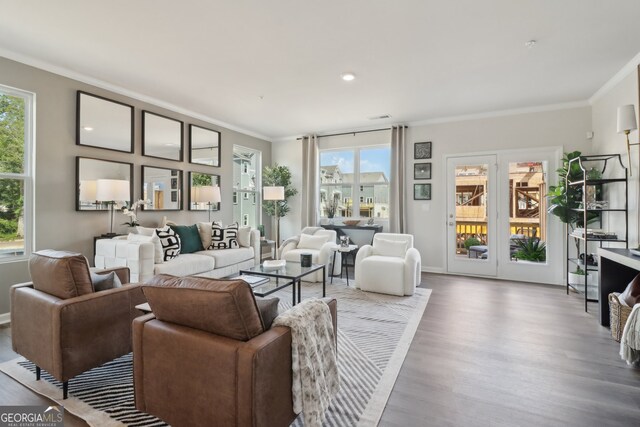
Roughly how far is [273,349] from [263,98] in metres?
3.88

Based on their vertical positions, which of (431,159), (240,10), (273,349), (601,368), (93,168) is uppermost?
(240,10)

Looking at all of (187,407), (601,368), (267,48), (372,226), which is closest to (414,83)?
(267,48)

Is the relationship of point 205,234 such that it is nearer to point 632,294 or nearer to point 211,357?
point 211,357

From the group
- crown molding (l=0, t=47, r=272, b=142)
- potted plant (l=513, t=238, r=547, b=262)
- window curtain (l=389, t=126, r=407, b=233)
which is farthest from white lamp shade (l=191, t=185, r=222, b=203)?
potted plant (l=513, t=238, r=547, b=262)

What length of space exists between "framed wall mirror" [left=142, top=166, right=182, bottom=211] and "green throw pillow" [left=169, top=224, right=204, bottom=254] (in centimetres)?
50

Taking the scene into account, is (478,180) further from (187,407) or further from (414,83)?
(187,407)

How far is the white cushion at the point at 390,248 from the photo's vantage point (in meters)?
4.51

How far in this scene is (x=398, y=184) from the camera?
5.70 m

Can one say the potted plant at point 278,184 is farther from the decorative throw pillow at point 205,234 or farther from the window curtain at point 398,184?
the window curtain at point 398,184

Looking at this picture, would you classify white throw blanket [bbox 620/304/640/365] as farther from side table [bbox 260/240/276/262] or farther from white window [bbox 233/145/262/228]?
white window [bbox 233/145/262/228]

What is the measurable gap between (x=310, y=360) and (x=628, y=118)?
3.78 m

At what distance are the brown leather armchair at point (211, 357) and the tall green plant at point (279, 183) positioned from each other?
16.9 ft

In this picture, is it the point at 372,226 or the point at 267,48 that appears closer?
the point at 267,48

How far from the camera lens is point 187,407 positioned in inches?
55.2
